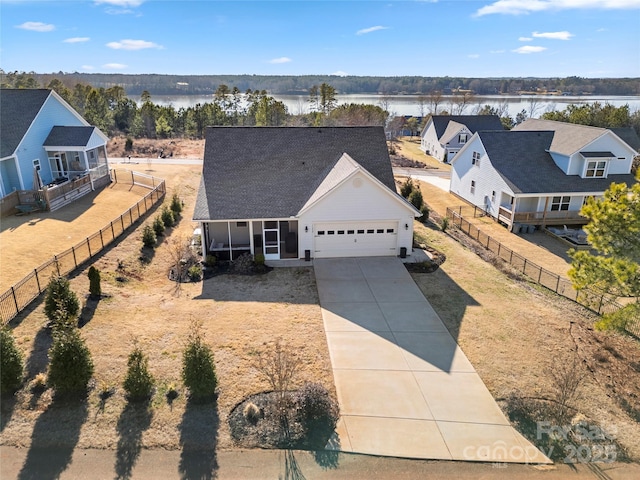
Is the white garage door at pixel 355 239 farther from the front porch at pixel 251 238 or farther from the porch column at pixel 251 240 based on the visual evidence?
the porch column at pixel 251 240

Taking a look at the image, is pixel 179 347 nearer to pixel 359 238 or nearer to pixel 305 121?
pixel 359 238

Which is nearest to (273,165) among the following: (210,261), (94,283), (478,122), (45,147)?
(210,261)

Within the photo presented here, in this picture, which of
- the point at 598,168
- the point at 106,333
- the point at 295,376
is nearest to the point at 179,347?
the point at 106,333

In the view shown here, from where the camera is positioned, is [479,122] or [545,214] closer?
[545,214]

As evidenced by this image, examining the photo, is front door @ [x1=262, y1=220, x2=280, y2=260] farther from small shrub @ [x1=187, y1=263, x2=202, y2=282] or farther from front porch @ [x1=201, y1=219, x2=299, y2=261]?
small shrub @ [x1=187, y1=263, x2=202, y2=282]

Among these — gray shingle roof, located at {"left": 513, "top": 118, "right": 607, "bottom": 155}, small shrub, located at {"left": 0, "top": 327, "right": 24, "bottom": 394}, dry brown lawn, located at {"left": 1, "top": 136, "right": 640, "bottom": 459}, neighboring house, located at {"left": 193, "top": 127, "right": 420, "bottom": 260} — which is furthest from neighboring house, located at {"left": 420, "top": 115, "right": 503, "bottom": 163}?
small shrub, located at {"left": 0, "top": 327, "right": 24, "bottom": 394}

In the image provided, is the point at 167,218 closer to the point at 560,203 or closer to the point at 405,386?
the point at 405,386
